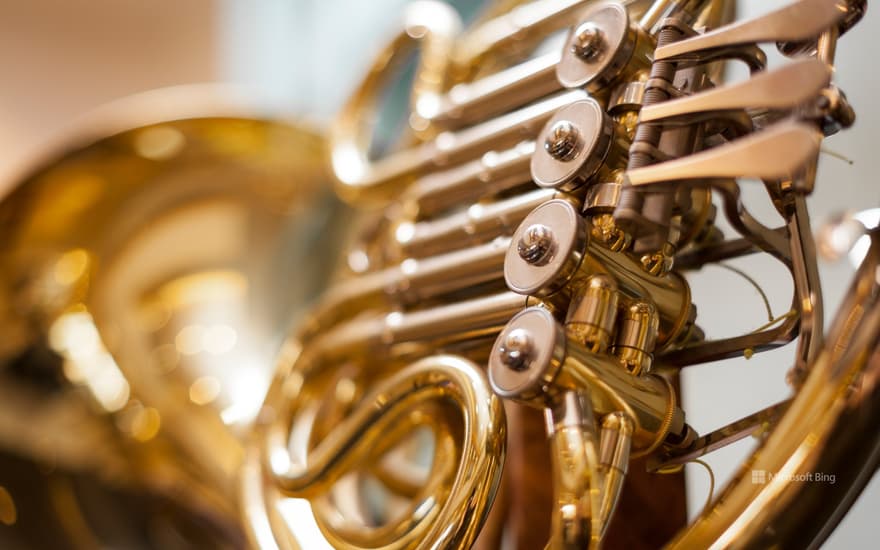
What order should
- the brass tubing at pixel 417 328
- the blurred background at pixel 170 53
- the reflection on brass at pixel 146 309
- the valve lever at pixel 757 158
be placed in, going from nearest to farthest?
the valve lever at pixel 757 158 → the brass tubing at pixel 417 328 → the reflection on brass at pixel 146 309 → the blurred background at pixel 170 53

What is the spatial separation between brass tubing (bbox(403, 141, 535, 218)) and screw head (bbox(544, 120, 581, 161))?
0.07 metres

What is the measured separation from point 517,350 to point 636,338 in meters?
0.05

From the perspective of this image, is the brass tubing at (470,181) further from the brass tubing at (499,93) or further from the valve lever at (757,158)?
the valve lever at (757,158)

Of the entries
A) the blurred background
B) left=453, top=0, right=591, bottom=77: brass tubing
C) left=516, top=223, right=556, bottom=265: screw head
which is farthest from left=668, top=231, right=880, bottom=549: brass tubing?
the blurred background

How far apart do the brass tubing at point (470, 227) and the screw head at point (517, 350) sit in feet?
0.32

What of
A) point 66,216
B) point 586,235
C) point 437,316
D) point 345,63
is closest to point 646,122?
point 586,235

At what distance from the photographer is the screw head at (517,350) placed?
0.30m

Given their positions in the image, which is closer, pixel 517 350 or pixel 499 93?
pixel 517 350

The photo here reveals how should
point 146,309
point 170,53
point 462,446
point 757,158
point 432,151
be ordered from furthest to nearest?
point 170,53
point 146,309
point 432,151
point 462,446
point 757,158

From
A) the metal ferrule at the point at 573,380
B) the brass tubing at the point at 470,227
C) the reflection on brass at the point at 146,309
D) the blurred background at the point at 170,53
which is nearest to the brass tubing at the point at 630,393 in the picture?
the metal ferrule at the point at 573,380

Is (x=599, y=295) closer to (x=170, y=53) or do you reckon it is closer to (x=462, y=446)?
(x=462, y=446)

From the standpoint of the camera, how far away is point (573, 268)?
12.1 inches

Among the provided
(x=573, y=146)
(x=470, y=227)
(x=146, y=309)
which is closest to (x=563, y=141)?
(x=573, y=146)

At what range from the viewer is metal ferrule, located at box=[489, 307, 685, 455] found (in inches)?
11.6
